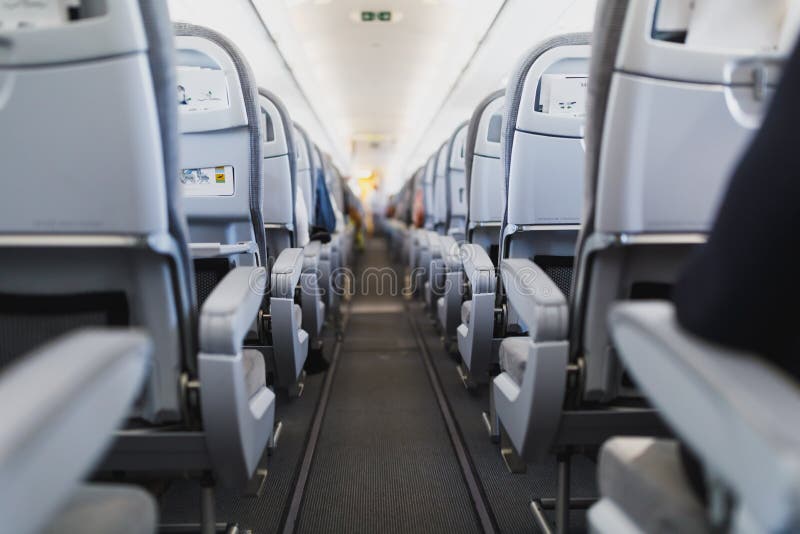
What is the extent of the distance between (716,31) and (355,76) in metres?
10.2

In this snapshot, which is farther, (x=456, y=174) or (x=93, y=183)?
(x=456, y=174)

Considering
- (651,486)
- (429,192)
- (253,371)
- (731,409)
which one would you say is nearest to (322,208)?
(429,192)

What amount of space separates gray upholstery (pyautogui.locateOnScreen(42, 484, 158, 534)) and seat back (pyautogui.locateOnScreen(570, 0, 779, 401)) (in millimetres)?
1128

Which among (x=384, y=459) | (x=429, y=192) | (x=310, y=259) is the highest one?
(x=429, y=192)

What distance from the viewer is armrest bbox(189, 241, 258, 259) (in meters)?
1.65

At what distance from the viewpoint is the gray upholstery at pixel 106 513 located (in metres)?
0.71

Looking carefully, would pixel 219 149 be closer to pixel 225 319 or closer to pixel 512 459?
pixel 225 319

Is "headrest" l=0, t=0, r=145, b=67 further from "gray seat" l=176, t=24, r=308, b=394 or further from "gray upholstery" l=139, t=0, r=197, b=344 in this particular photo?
"gray seat" l=176, t=24, r=308, b=394

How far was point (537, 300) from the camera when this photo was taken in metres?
1.29

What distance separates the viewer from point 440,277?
12.5 ft

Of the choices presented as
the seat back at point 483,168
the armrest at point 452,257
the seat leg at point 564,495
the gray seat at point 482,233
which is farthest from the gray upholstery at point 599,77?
the armrest at point 452,257

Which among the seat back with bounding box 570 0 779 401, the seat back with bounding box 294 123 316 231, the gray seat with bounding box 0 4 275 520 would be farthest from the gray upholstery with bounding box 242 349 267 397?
the seat back with bounding box 294 123 316 231

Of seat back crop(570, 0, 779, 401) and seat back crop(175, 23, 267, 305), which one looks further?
seat back crop(175, 23, 267, 305)

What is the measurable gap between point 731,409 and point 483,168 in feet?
7.75
